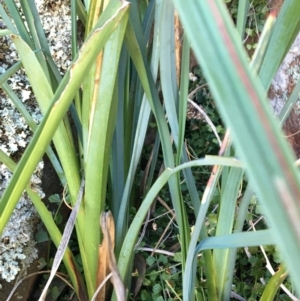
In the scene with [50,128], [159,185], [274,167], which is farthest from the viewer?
[159,185]

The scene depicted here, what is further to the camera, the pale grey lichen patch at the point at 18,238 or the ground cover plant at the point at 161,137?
the pale grey lichen patch at the point at 18,238

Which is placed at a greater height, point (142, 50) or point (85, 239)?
point (142, 50)

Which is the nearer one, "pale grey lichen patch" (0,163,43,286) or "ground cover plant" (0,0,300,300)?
"ground cover plant" (0,0,300,300)

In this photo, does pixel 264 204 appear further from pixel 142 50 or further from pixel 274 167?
pixel 142 50

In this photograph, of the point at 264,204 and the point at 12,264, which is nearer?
the point at 264,204

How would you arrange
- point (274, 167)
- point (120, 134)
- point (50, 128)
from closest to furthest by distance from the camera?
point (274, 167)
point (50, 128)
point (120, 134)

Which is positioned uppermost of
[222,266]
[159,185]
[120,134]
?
[120,134]

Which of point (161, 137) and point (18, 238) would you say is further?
point (18, 238)

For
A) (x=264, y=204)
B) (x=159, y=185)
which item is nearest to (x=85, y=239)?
(x=159, y=185)
